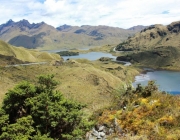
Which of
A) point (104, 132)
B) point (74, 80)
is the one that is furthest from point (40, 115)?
point (74, 80)

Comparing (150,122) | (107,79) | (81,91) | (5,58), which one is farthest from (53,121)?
(5,58)

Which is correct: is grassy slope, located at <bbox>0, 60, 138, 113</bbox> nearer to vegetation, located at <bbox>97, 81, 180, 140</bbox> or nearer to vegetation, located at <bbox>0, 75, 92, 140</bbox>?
vegetation, located at <bbox>0, 75, 92, 140</bbox>

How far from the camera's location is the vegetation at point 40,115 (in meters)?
18.5

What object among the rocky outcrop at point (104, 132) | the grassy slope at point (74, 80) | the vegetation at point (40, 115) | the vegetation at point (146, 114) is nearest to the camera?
the vegetation at point (146, 114)

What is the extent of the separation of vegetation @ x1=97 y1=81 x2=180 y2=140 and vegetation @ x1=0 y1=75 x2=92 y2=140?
7.50 ft

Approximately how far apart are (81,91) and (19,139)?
71.3 metres

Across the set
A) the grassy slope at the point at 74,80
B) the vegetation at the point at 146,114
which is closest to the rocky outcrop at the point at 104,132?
the vegetation at the point at 146,114

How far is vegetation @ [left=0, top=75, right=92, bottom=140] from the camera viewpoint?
18.5 meters

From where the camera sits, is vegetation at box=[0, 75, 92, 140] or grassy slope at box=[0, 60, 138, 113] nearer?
vegetation at box=[0, 75, 92, 140]

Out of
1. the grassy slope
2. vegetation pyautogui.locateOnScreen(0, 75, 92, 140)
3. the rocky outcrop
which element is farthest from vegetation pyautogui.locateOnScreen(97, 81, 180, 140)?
the grassy slope

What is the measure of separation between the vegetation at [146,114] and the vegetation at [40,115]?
2.29m

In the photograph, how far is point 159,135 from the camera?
14.1 metres

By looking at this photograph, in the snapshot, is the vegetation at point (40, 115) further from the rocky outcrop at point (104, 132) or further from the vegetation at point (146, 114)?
the vegetation at point (146, 114)

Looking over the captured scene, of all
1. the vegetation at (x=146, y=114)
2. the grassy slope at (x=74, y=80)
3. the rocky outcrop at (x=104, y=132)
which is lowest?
the grassy slope at (x=74, y=80)
